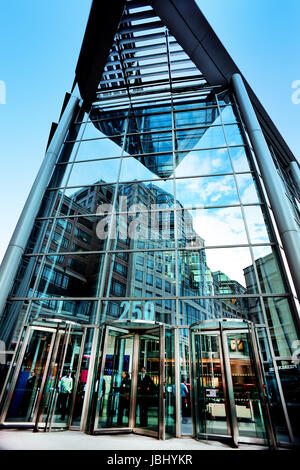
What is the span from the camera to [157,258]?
8.42 meters

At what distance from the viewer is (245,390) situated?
5.60m

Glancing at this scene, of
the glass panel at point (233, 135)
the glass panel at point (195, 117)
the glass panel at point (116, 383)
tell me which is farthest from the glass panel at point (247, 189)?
the glass panel at point (116, 383)

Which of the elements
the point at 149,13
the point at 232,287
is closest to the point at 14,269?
the point at 232,287

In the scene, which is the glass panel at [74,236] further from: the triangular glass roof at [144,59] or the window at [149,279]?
the triangular glass roof at [144,59]

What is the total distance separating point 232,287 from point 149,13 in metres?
11.4

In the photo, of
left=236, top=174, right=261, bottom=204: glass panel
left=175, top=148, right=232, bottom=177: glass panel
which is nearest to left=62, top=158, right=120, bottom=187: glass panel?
left=175, top=148, right=232, bottom=177: glass panel

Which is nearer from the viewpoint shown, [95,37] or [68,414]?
[68,414]

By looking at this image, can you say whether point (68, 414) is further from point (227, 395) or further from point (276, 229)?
point (276, 229)

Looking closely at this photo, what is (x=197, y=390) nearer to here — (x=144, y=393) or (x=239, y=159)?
(x=144, y=393)

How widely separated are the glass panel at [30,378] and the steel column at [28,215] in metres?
1.59

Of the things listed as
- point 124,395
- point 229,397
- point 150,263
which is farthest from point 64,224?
point 229,397

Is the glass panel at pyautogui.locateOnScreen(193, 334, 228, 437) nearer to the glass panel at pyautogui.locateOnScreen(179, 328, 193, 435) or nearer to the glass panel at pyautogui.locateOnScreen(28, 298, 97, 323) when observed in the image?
the glass panel at pyautogui.locateOnScreen(179, 328, 193, 435)

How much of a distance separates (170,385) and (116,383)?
1433 millimetres
